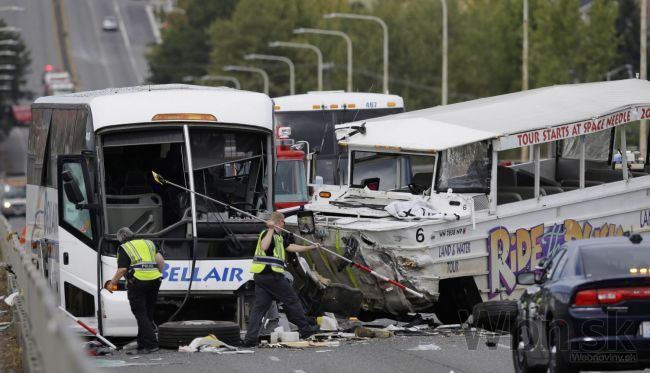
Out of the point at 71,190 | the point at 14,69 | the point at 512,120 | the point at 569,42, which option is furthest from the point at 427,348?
the point at 14,69

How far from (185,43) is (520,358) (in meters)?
123

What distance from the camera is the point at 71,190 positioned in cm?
1927

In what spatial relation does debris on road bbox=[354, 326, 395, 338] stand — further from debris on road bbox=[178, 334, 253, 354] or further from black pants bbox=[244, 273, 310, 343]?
debris on road bbox=[178, 334, 253, 354]

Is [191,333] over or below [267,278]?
below

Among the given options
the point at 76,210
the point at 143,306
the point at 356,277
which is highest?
the point at 76,210

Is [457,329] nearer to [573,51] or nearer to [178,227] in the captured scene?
[178,227]

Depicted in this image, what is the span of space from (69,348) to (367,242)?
465 inches

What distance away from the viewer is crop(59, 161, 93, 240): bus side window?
1939cm

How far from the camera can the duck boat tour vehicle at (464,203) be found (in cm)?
2002

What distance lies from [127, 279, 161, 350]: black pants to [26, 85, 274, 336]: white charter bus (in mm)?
747

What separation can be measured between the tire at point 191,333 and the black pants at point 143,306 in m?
0.21

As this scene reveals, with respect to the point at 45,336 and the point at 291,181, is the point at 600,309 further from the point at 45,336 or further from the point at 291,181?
the point at 291,181

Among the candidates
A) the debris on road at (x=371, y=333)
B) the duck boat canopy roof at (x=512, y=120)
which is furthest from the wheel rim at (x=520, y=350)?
the duck boat canopy roof at (x=512, y=120)

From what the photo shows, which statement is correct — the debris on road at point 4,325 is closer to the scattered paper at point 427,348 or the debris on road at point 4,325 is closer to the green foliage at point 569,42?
the scattered paper at point 427,348
